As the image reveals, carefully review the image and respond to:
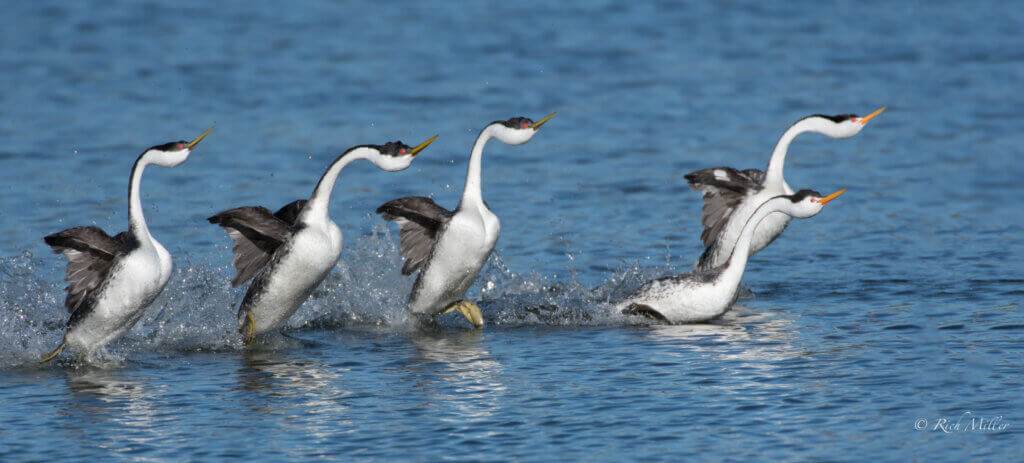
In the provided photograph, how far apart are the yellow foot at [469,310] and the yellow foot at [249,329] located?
1765mm

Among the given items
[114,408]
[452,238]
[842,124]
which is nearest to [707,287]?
[452,238]

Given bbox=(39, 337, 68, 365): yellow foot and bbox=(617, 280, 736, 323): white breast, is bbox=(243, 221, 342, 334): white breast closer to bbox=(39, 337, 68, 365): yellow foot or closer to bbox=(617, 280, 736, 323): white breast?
bbox=(39, 337, 68, 365): yellow foot

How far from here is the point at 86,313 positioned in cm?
1183

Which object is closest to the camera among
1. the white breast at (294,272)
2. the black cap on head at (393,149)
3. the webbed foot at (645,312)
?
the black cap on head at (393,149)

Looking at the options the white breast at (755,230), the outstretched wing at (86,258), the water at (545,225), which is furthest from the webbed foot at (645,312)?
the outstretched wing at (86,258)

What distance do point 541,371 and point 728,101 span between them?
1408 cm

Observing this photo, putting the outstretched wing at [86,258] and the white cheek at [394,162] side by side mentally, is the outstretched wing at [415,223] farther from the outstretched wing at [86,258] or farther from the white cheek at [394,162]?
the outstretched wing at [86,258]

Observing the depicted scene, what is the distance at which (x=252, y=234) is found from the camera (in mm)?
12781

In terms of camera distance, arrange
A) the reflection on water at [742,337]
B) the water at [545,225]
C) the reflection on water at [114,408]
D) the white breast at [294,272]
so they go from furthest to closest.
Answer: the white breast at [294,272] → the reflection on water at [742,337] → the water at [545,225] → the reflection on water at [114,408]

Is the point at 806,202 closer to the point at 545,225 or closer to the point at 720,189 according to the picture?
the point at 720,189

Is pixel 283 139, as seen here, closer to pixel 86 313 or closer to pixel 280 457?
pixel 86 313

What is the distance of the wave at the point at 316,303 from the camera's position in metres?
12.9

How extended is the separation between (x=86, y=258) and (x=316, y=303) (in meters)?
2.66

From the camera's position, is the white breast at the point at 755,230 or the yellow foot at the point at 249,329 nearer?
the yellow foot at the point at 249,329
